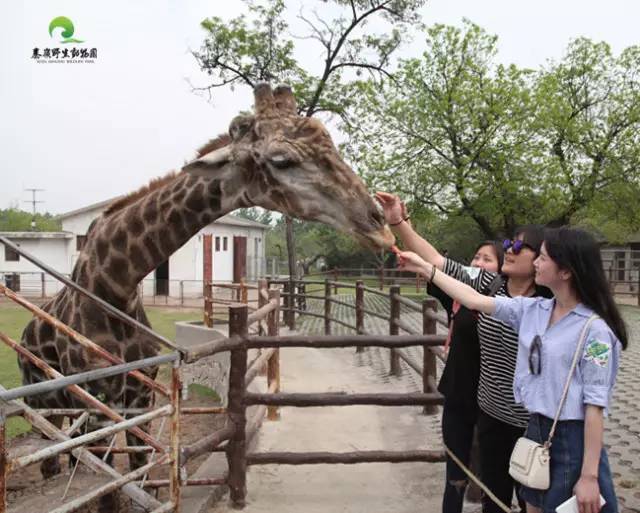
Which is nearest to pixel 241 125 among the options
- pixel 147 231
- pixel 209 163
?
pixel 209 163

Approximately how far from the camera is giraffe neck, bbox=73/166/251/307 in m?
2.53

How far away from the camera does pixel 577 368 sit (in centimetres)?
181

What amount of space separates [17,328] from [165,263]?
10102mm

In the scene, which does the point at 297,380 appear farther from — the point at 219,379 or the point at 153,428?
the point at 153,428

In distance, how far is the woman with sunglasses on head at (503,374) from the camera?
233 cm

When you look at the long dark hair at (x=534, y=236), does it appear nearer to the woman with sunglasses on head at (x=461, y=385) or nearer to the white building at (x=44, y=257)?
the woman with sunglasses on head at (x=461, y=385)

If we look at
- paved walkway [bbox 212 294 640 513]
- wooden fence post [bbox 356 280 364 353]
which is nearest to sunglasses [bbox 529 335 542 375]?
paved walkway [bbox 212 294 640 513]

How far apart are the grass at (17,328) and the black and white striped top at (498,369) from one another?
4849mm

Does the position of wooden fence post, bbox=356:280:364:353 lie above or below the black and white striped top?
below

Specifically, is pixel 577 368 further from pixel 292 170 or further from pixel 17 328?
pixel 17 328

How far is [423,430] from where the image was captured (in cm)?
514

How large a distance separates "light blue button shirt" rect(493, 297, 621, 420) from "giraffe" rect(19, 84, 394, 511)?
652mm

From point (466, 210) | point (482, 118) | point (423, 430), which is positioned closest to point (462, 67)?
point (482, 118)

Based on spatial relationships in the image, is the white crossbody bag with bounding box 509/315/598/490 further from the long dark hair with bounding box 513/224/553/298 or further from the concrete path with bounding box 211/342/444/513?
the concrete path with bounding box 211/342/444/513
